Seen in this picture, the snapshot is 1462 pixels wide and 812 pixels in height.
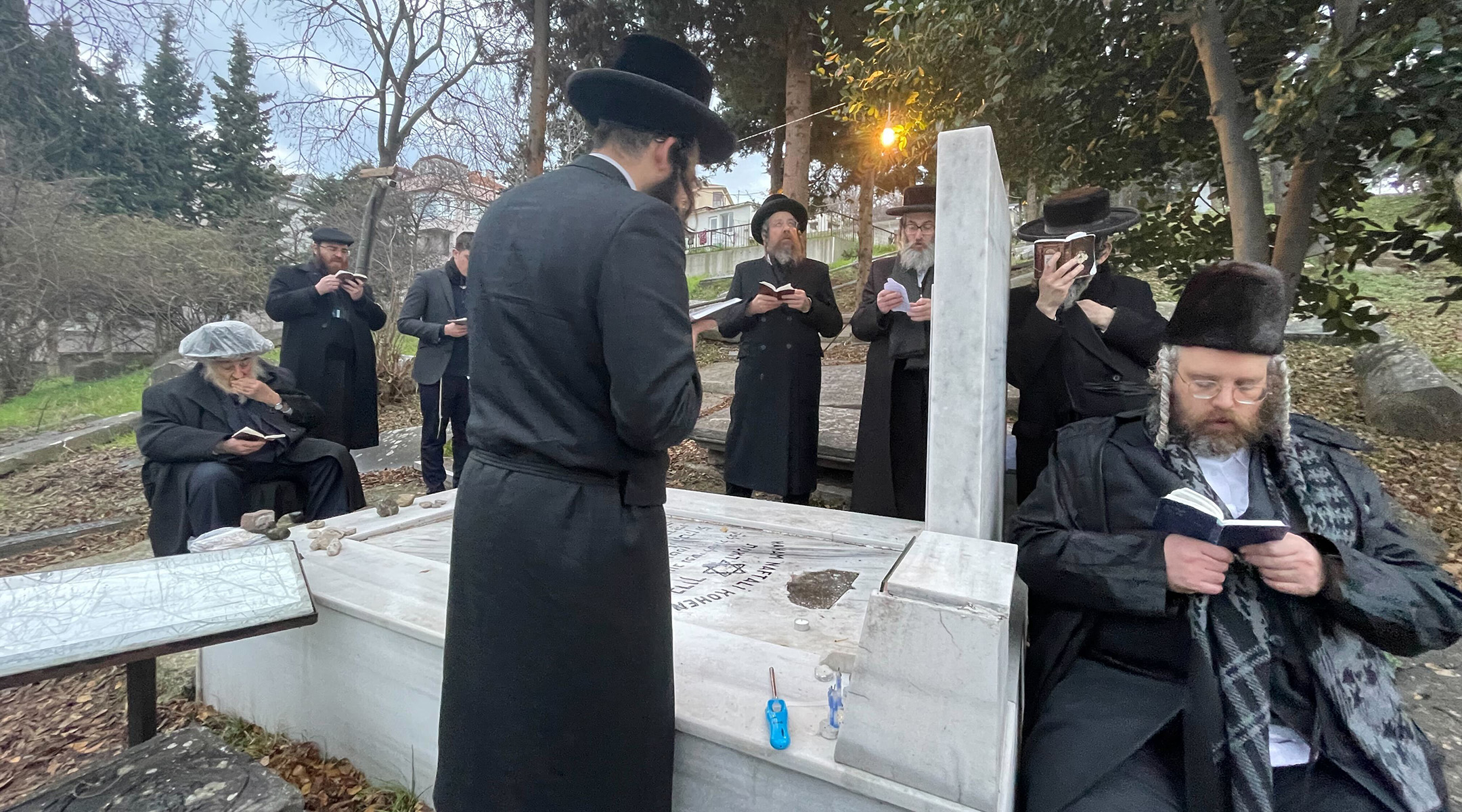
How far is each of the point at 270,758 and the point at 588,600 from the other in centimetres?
192

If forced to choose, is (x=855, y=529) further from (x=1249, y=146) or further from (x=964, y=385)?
(x=1249, y=146)

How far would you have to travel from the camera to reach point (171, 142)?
56.3 feet

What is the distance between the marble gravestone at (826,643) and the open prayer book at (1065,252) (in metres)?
0.14

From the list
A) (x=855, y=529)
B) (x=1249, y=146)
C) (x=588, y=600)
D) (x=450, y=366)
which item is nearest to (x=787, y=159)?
(x=450, y=366)

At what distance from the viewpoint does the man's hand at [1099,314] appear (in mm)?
2740

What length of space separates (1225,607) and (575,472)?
156 cm

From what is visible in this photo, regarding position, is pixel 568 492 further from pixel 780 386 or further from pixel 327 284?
pixel 327 284

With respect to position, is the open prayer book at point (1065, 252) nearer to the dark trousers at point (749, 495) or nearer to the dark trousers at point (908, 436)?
the dark trousers at point (908, 436)

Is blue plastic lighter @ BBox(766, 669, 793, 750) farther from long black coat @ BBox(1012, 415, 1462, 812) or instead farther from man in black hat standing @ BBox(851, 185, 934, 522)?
man in black hat standing @ BBox(851, 185, 934, 522)

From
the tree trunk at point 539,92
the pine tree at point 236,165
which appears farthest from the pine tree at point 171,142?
the tree trunk at point 539,92

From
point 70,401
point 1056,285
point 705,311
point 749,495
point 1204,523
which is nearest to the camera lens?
point 1204,523

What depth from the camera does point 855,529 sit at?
330 cm

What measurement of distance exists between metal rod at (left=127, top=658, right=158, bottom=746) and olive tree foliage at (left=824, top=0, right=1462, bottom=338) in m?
4.51

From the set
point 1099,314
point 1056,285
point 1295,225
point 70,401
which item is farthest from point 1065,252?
point 70,401
